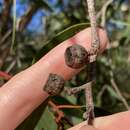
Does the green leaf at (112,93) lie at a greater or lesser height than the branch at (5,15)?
lesser

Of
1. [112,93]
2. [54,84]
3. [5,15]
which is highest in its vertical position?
[5,15]

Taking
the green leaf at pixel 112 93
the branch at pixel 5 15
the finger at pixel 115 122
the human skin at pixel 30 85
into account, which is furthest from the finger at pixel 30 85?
the green leaf at pixel 112 93

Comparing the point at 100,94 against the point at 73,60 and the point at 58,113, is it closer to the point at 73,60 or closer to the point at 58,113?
the point at 58,113

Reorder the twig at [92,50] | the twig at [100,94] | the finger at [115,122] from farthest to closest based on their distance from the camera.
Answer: the twig at [100,94], the finger at [115,122], the twig at [92,50]

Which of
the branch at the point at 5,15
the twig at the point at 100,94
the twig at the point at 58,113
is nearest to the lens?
the twig at the point at 58,113

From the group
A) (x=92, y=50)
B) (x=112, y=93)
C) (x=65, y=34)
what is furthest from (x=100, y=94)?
(x=92, y=50)

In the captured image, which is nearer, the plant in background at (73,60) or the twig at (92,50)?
the twig at (92,50)

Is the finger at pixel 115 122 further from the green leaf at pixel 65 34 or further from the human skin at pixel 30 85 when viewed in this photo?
the green leaf at pixel 65 34
